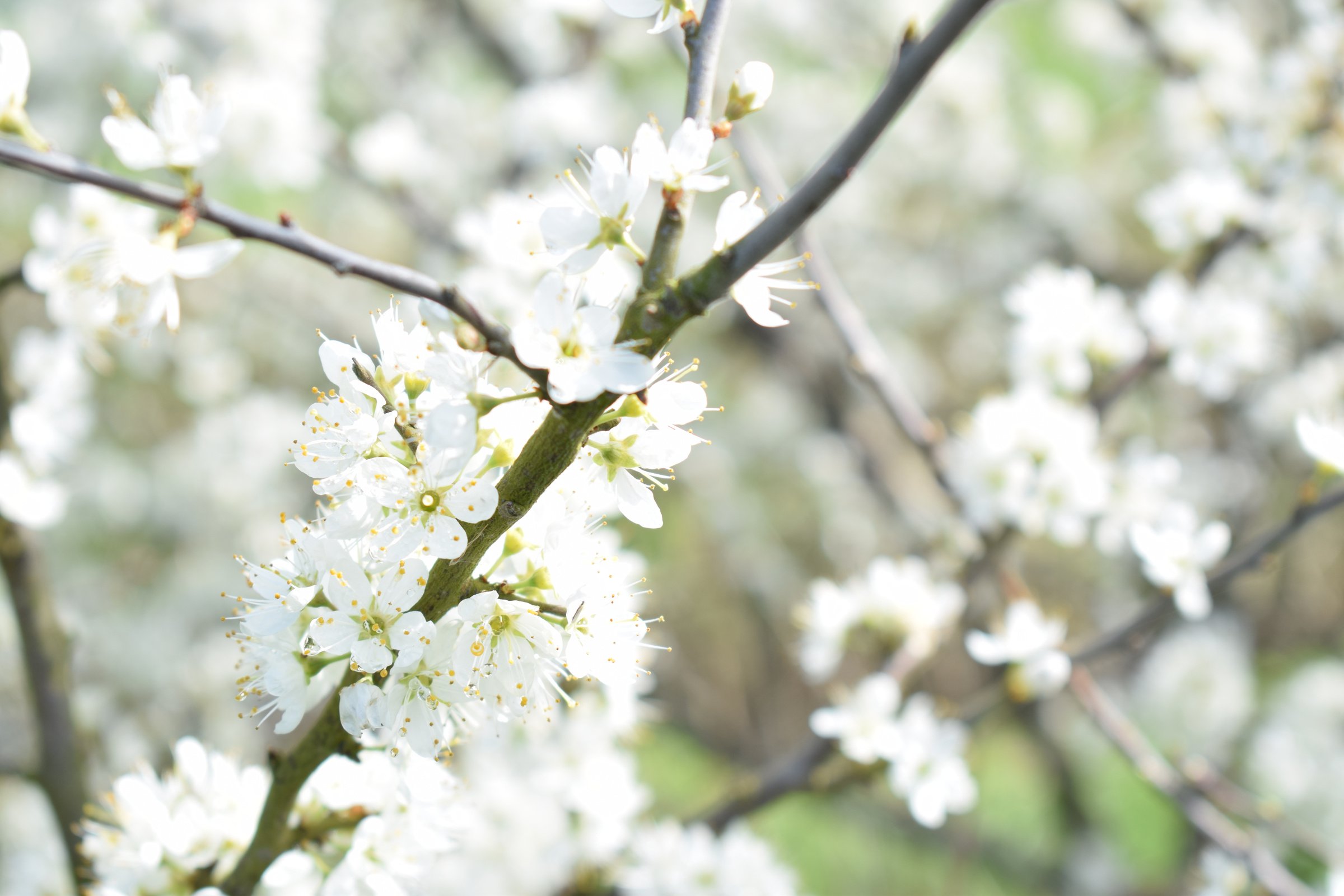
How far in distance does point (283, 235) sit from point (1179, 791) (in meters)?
1.91

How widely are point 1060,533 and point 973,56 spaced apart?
364 cm

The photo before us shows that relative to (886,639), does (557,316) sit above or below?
above

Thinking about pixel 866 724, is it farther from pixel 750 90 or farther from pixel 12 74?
pixel 12 74

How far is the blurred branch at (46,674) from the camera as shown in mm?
1472

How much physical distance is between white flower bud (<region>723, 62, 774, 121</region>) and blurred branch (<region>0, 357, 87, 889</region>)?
1320 mm

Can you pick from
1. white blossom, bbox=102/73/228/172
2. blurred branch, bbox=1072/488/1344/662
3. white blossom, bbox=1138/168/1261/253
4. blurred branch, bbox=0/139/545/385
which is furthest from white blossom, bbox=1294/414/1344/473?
white blossom, bbox=102/73/228/172

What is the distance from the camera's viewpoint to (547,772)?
1.77 metres

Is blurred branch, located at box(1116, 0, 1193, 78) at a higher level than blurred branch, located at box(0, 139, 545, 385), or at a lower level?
lower

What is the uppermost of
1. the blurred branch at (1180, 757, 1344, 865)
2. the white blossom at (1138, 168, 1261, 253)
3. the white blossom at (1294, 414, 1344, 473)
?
the white blossom at (1138, 168, 1261, 253)

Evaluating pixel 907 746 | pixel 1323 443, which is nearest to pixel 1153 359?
pixel 1323 443

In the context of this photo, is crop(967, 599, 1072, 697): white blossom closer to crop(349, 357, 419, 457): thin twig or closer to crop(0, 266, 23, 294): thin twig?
crop(349, 357, 419, 457): thin twig

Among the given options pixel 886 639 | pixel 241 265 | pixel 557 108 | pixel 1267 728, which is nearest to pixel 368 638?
pixel 886 639

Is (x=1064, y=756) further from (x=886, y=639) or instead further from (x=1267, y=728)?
(x=886, y=639)

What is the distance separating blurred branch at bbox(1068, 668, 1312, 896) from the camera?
1776 mm
